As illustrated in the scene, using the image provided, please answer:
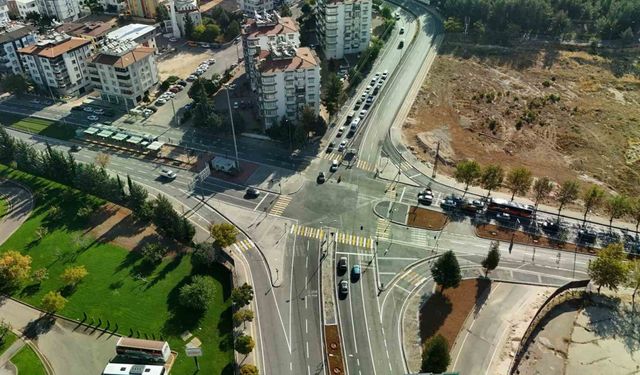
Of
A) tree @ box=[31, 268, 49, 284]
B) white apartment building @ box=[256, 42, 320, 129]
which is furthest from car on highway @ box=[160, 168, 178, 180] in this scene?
tree @ box=[31, 268, 49, 284]

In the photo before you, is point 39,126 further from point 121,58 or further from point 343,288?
point 343,288

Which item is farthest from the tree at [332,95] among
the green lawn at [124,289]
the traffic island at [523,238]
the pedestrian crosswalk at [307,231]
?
the green lawn at [124,289]

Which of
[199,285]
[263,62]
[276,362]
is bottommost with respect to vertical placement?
[276,362]

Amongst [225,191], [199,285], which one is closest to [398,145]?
[225,191]

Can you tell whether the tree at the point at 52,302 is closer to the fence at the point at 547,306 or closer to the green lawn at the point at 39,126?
the green lawn at the point at 39,126

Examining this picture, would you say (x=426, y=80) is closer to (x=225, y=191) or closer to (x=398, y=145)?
(x=398, y=145)

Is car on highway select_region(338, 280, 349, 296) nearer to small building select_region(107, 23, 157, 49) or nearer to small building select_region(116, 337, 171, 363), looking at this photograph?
small building select_region(116, 337, 171, 363)

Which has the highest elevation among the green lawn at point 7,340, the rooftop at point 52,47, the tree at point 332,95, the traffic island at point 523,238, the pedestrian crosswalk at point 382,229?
the rooftop at point 52,47
